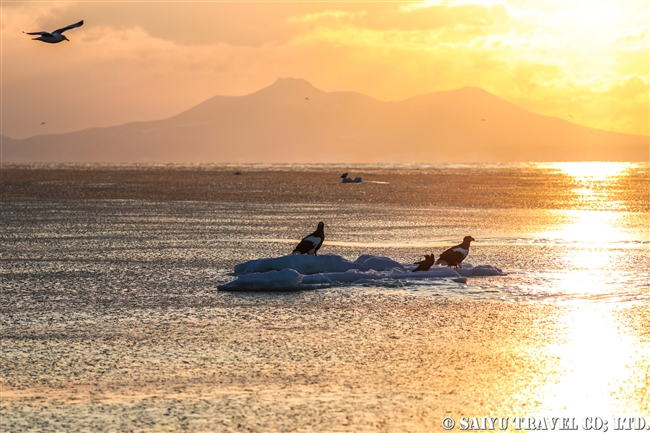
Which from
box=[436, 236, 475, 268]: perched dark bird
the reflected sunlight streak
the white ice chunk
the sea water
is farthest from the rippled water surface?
the white ice chunk

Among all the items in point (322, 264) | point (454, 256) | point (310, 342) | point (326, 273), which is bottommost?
point (310, 342)

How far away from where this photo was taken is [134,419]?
30.9ft

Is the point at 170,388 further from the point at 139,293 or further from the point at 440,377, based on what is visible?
the point at 139,293

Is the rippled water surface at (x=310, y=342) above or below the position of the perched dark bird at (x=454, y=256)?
below

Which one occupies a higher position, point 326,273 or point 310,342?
point 326,273

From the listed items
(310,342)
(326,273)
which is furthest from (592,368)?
(326,273)

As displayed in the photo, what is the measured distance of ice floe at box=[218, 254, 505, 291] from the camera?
1812cm

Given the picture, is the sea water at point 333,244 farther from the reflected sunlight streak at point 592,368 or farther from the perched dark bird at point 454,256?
the reflected sunlight streak at point 592,368

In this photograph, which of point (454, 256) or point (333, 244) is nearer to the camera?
point (454, 256)

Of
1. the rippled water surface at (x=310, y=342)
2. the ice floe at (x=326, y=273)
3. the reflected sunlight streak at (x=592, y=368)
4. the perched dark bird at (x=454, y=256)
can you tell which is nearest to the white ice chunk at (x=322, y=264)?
the ice floe at (x=326, y=273)

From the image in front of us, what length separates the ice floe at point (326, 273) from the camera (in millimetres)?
18125

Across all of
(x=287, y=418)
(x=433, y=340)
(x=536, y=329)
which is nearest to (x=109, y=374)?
(x=287, y=418)

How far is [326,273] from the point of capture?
65.5 ft

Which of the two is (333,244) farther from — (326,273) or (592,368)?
(592,368)
